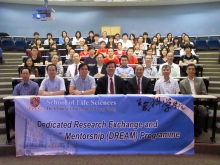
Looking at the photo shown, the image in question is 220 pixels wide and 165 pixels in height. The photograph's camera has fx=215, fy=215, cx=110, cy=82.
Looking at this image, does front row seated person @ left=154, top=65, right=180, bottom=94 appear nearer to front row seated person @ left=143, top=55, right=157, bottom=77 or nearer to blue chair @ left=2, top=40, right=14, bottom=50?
front row seated person @ left=143, top=55, right=157, bottom=77

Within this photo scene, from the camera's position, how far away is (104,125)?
2.68 metres

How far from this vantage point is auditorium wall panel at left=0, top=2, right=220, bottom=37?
35.4 ft

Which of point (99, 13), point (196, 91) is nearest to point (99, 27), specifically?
point (99, 13)

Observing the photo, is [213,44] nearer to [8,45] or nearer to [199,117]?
[199,117]

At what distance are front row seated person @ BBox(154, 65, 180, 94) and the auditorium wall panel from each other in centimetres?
866

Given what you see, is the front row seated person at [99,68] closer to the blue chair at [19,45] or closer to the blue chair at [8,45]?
the blue chair at [19,45]

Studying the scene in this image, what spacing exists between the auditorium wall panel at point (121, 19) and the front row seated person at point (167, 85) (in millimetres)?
8662

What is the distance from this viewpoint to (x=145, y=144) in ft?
8.85

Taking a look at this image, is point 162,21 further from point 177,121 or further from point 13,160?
point 13,160

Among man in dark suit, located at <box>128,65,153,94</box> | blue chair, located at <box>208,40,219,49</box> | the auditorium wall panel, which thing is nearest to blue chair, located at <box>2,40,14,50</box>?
the auditorium wall panel

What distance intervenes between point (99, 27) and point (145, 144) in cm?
982

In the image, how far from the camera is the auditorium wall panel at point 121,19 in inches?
425

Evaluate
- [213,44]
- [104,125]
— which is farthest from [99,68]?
[213,44]

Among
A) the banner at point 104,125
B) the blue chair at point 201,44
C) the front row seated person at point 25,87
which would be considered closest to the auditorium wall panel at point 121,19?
the blue chair at point 201,44
